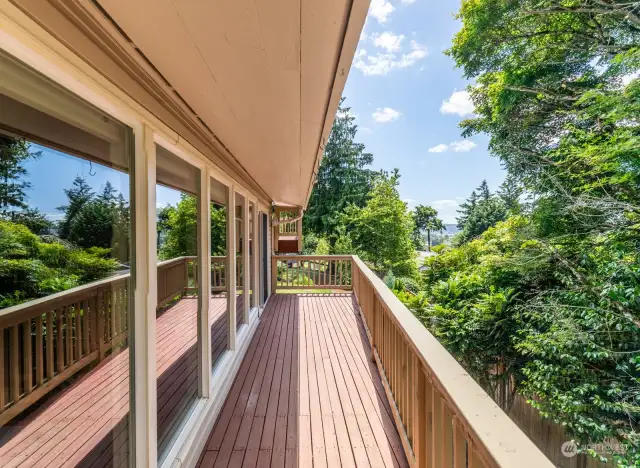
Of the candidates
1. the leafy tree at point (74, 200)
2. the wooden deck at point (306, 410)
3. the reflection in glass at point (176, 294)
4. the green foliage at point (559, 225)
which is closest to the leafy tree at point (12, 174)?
the leafy tree at point (74, 200)

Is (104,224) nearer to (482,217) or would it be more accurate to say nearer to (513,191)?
(513,191)

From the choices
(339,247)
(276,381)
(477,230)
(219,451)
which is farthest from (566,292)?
(477,230)

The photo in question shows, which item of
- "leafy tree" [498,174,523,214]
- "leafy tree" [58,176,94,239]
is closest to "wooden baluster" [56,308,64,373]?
"leafy tree" [58,176,94,239]

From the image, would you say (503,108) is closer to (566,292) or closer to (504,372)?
(566,292)

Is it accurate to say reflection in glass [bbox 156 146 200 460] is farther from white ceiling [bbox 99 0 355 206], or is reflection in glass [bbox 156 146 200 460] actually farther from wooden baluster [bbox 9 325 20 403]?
wooden baluster [bbox 9 325 20 403]

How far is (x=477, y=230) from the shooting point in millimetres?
37625

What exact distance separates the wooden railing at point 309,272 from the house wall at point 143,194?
4.64 metres

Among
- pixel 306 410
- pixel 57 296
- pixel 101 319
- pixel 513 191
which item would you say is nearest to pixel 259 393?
pixel 306 410

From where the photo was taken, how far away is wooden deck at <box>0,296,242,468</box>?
2.69 feet

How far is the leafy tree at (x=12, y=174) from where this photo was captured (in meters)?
0.73

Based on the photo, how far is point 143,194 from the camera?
131 centimetres

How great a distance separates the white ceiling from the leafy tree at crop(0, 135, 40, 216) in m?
0.47

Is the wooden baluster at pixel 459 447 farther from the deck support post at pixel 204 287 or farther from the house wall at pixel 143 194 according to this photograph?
the deck support post at pixel 204 287

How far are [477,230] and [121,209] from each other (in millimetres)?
41994
